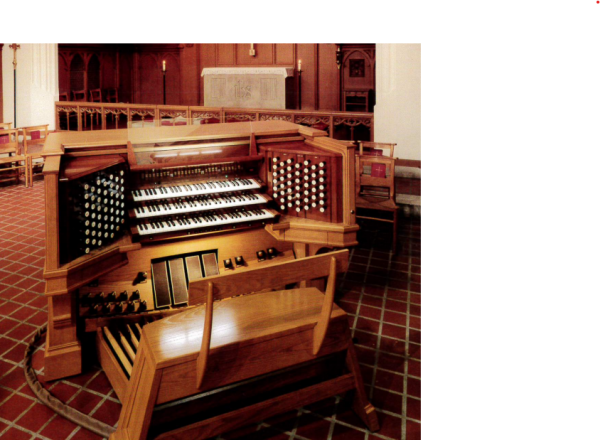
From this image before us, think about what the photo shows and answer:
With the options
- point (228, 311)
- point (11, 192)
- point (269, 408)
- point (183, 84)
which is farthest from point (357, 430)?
point (183, 84)

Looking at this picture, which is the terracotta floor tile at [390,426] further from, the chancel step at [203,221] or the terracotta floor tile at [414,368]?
the chancel step at [203,221]

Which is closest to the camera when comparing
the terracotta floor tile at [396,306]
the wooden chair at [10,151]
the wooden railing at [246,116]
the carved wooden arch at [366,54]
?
the terracotta floor tile at [396,306]

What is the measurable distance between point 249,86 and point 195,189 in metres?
9.01

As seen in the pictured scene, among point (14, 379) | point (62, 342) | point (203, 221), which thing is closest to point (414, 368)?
point (203, 221)

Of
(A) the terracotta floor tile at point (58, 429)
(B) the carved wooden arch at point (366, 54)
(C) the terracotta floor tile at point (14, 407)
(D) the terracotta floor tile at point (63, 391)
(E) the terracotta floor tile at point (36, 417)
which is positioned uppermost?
(B) the carved wooden arch at point (366, 54)

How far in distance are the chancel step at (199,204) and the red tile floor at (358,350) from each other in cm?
113

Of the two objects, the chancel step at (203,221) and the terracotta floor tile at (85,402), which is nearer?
the terracotta floor tile at (85,402)

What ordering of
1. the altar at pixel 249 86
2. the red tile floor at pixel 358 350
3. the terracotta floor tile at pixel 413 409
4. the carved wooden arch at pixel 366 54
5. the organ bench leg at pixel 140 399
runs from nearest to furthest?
1. the organ bench leg at pixel 140 399
2. the red tile floor at pixel 358 350
3. the terracotta floor tile at pixel 413 409
4. the carved wooden arch at pixel 366 54
5. the altar at pixel 249 86

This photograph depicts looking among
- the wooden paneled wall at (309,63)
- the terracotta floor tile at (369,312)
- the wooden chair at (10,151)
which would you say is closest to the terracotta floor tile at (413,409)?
the terracotta floor tile at (369,312)

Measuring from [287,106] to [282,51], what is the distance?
1.43 metres

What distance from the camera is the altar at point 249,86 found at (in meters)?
11.6

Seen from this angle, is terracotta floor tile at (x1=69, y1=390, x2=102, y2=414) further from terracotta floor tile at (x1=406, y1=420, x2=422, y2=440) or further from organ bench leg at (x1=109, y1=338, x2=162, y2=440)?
terracotta floor tile at (x1=406, y1=420, x2=422, y2=440)

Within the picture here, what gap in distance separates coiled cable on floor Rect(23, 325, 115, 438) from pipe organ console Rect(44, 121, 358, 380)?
11 centimetres

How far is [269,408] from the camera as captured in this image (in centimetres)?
235
